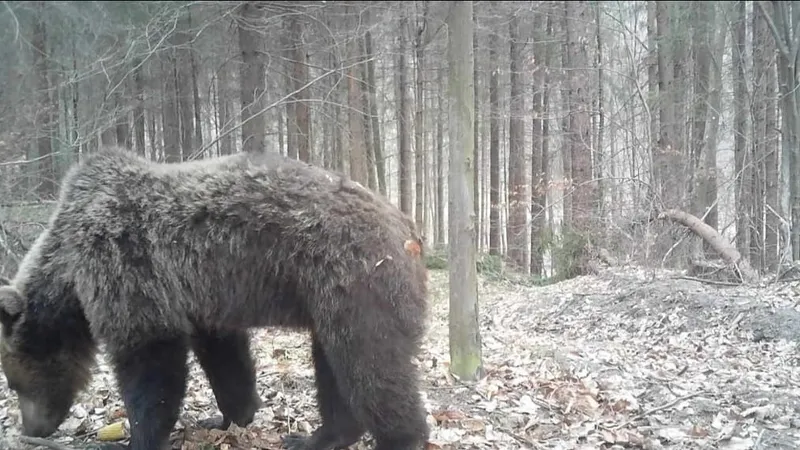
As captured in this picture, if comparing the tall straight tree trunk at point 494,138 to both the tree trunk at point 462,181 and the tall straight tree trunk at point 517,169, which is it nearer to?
the tall straight tree trunk at point 517,169

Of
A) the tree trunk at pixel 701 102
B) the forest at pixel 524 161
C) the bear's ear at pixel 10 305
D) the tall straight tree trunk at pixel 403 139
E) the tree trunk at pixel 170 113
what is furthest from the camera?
the tall straight tree trunk at pixel 403 139

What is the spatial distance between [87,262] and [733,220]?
12280 millimetres

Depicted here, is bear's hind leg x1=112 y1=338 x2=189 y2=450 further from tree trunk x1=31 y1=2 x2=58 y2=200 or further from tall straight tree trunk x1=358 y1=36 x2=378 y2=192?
tall straight tree trunk x1=358 y1=36 x2=378 y2=192

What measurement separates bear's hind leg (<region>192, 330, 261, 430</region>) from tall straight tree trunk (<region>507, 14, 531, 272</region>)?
1234 centimetres

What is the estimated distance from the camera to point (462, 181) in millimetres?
5660

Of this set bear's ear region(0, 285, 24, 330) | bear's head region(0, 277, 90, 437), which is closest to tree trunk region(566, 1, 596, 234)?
bear's head region(0, 277, 90, 437)

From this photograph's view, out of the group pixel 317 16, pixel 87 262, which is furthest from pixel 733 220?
pixel 87 262

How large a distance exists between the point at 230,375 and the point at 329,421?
836 millimetres

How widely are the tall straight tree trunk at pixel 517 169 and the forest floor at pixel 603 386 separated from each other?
8203mm

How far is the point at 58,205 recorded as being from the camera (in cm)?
443

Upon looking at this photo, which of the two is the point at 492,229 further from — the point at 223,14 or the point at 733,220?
the point at 223,14

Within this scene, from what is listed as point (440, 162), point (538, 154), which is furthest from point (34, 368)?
point (440, 162)

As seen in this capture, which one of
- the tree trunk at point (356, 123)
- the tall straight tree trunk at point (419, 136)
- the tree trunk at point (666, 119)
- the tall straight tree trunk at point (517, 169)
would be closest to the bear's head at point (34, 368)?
the tree trunk at point (356, 123)

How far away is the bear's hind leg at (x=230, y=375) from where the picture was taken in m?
4.69
